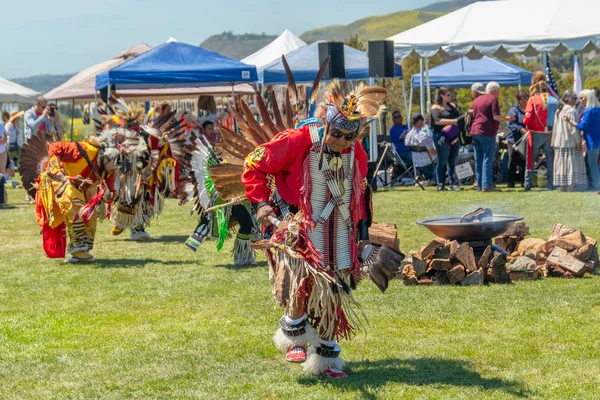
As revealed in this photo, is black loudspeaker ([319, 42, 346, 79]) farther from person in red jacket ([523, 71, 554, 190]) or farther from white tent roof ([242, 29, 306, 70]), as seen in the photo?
white tent roof ([242, 29, 306, 70])

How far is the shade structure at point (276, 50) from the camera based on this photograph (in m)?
20.3

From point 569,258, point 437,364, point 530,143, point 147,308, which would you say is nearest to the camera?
point 437,364

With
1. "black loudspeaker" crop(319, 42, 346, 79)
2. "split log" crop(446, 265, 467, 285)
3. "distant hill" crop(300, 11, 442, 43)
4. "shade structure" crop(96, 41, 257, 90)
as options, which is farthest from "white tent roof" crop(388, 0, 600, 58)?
"distant hill" crop(300, 11, 442, 43)

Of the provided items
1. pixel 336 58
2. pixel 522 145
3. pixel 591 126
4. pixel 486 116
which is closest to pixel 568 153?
pixel 591 126

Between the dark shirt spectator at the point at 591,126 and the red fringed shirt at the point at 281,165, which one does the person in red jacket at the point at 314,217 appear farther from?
the dark shirt spectator at the point at 591,126


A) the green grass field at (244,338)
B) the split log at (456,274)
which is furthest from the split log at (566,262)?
the split log at (456,274)

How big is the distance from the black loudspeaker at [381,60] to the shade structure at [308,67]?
1252 millimetres

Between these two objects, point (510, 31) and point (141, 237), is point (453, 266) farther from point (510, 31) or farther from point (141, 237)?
point (510, 31)

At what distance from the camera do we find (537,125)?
13648mm

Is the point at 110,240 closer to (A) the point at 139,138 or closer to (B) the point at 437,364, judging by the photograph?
(A) the point at 139,138

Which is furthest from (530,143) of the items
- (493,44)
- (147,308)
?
(147,308)

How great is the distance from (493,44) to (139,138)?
7.25 metres

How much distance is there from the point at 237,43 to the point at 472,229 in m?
190

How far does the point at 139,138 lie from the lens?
9.08 m
